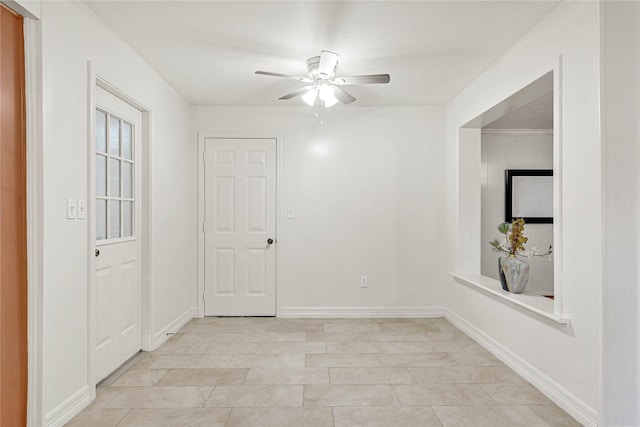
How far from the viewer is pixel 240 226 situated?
15.1 feet

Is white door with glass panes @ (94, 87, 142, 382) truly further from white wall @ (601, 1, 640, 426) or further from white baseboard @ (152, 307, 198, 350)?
white wall @ (601, 1, 640, 426)

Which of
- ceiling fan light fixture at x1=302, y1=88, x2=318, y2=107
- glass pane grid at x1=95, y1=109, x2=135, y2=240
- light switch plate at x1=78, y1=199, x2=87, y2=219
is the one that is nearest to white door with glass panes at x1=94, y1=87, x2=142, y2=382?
glass pane grid at x1=95, y1=109, x2=135, y2=240

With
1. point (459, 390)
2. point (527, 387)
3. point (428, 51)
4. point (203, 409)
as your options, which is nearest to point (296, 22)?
point (428, 51)

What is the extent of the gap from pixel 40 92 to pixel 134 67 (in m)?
1.21

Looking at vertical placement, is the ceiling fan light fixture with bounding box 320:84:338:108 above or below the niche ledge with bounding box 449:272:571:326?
above

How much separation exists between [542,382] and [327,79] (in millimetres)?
2646

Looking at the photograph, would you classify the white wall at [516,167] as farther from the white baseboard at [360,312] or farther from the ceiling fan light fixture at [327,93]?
the ceiling fan light fixture at [327,93]

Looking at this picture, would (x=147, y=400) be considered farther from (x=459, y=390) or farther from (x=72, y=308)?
(x=459, y=390)

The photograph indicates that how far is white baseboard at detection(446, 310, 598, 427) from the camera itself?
2.22 meters

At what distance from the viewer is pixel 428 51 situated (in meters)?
3.10

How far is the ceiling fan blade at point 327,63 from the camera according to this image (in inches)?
109

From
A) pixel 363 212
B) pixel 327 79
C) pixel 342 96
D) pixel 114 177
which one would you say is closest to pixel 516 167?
pixel 363 212

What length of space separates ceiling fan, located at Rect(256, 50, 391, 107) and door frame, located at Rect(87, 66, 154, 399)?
1.07 meters

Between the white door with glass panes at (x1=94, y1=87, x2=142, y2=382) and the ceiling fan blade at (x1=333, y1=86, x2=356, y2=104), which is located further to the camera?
the ceiling fan blade at (x1=333, y1=86, x2=356, y2=104)
